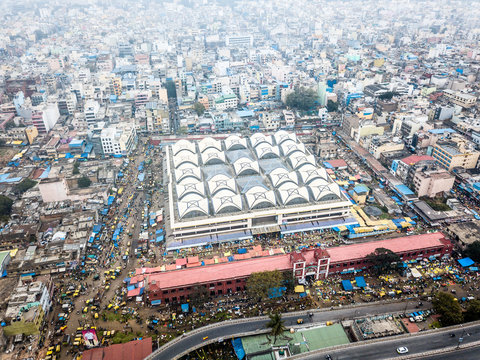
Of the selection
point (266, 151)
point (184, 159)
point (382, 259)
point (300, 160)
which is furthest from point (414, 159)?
point (184, 159)

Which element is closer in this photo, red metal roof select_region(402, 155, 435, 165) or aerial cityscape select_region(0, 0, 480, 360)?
aerial cityscape select_region(0, 0, 480, 360)

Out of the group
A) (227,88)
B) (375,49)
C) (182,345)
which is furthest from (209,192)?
(375,49)

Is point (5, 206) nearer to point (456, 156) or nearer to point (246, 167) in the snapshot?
point (246, 167)

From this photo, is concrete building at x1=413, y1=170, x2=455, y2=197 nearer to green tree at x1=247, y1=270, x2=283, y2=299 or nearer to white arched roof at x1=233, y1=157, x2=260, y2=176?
white arched roof at x1=233, y1=157, x2=260, y2=176

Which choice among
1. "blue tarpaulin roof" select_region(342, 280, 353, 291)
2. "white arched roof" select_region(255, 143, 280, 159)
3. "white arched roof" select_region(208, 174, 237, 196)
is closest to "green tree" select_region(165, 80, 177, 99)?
"white arched roof" select_region(255, 143, 280, 159)

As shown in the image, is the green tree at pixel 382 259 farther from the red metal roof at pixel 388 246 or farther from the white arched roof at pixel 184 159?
the white arched roof at pixel 184 159

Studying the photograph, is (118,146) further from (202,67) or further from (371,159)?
(202,67)
